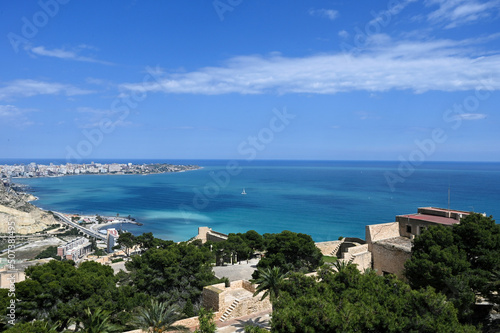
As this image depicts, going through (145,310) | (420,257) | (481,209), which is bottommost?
(481,209)

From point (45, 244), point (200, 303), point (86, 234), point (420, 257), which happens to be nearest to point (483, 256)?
point (420, 257)

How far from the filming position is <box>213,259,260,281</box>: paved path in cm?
2055

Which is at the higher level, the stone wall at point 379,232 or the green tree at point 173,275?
the stone wall at point 379,232

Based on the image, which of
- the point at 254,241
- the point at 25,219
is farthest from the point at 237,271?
the point at 25,219

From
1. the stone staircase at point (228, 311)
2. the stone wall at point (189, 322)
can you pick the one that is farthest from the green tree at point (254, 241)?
the stone wall at point (189, 322)

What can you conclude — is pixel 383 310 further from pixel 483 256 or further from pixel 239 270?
pixel 239 270

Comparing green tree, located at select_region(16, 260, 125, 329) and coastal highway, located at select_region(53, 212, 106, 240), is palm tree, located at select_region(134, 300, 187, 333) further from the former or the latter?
coastal highway, located at select_region(53, 212, 106, 240)

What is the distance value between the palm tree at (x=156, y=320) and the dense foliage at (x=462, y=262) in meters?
9.66

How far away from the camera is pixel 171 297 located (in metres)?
16.2

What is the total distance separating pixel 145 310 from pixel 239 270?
11210mm

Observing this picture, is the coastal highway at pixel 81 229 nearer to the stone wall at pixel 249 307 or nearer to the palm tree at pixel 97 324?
the stone wall at pixel 249 307

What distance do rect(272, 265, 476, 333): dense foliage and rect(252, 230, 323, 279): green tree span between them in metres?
9.08

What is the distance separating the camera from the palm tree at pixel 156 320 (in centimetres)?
1121

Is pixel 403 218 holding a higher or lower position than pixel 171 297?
higher
